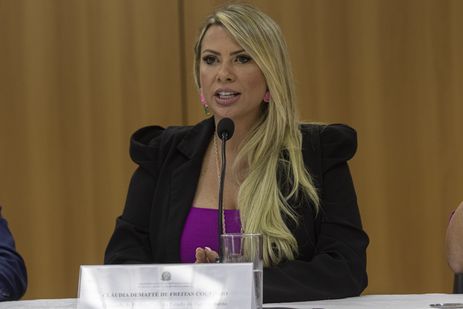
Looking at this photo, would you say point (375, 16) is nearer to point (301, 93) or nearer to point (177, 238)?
point (301, 93)

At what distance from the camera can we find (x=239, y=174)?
2645 mm

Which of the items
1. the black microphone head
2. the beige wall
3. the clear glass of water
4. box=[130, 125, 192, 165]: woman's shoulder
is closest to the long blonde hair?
box=[130, 125, 192, 165]: woman's shoulder

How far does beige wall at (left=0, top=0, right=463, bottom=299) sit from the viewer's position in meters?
4.10

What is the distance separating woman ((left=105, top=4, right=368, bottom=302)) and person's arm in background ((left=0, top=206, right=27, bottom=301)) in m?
0.26

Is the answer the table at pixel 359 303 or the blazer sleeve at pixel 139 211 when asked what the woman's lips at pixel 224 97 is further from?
the table at pixel 359 303

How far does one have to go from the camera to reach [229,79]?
2.58m

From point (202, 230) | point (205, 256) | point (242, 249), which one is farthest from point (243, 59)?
point (242, 249)

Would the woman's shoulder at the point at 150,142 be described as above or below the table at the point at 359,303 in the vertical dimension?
above

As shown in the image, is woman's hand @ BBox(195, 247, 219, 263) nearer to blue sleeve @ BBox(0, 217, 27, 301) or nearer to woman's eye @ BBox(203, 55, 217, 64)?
blue sleeve @ BBox(0, 217, 27, 301)

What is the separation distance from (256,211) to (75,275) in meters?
1.87

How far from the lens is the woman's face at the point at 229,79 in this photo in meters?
2.57

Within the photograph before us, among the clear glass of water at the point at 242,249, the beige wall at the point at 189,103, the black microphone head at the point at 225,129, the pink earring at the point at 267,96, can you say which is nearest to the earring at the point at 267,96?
the pink earring at the point at 267,96

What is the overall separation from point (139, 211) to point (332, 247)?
62cm

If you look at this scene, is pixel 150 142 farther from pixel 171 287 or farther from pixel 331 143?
pixel 171 287
